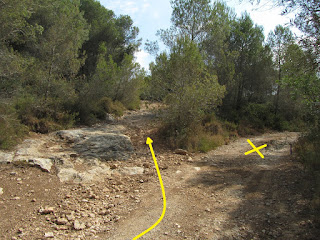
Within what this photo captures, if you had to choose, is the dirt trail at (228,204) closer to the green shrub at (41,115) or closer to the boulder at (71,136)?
the boulder at (71,136)

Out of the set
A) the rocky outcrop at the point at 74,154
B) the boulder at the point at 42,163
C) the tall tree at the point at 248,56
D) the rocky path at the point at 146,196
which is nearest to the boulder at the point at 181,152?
the rocky path at the point at 146,196

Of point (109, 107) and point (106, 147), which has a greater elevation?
point (109, 107)

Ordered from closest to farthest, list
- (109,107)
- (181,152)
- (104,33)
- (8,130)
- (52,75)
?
(8,130)
(181,152)
(52,75)
(109,107)
(104,33)

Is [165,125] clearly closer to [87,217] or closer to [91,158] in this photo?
[91,158]

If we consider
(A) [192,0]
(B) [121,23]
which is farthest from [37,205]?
(B) [121,23]

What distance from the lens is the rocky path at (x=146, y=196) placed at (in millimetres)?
3767

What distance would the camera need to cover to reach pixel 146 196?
5.14m

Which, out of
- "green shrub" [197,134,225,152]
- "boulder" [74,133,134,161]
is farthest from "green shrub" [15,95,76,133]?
"green shrub" [197,134,225,152]

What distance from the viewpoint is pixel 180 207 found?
4.61m

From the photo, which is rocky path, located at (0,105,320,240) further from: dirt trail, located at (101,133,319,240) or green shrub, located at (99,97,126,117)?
green shrub, located at (99,97,126,117)

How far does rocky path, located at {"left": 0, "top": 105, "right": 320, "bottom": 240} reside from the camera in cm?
377

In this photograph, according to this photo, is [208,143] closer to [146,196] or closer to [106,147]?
[106,147]

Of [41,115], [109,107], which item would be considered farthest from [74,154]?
[109,107]

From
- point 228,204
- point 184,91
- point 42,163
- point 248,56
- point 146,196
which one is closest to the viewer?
point 228,204
